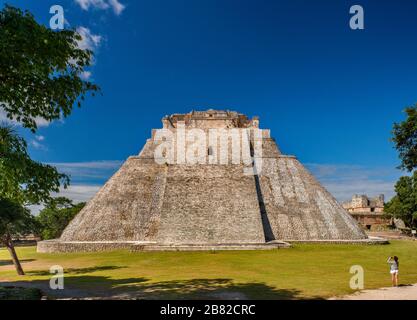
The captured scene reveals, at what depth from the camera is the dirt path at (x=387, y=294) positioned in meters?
9.80

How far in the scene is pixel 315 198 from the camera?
3003 centimetres

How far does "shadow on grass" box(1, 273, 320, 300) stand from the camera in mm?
10562

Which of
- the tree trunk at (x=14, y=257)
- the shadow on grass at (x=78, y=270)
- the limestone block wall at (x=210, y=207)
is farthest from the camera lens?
the limestone block wall at (x=210, y=207)

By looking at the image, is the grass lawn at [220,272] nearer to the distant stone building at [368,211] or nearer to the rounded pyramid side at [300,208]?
the rounded pyramid side at [300,208]

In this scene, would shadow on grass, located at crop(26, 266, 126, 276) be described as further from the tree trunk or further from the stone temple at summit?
the stone temple at summit

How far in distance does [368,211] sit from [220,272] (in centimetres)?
5929

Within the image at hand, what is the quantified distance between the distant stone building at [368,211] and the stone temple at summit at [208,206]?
31.5 metres

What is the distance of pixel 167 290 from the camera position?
11500 mm

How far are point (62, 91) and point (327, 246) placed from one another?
21727 millimetres

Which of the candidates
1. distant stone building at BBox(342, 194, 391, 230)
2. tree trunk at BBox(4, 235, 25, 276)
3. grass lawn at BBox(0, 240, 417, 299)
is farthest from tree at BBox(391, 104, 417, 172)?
distant stone building at BBox(342, 194, 391, 230)

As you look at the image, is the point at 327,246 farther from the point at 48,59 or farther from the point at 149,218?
the point at 48,59

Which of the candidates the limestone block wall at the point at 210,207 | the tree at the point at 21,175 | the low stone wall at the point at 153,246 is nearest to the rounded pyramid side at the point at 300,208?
the low stone wall at the point at 153,246

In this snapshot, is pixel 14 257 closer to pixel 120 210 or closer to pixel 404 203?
pixel 120 210
